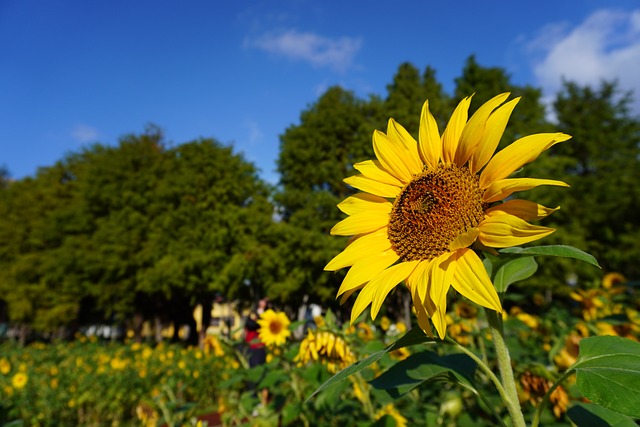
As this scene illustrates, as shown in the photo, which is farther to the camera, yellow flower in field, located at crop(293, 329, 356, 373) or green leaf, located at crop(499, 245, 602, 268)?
yellow flower in field, located at crop(293, 329, 356, 373)

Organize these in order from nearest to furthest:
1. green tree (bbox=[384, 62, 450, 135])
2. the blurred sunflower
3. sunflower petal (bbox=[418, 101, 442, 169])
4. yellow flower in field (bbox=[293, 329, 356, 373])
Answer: sunflower petal (bbox=[418, 101, 442, 169]) → the blurred sunflower → yellow flower in field (bbox=[293, 329, 356, 373]) → green tree (bbox=[384, 62, 450, 135])

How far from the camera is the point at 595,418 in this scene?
924 mm

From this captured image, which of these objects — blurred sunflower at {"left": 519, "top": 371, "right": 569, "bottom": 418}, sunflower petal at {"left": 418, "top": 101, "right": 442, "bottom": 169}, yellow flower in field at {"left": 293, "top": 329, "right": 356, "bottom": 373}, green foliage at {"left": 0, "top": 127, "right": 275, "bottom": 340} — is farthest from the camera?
green foliage at {"left": 0, "top": 127, "right": 275, "bottom": 340}

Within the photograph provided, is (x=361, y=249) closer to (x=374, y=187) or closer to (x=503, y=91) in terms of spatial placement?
(x=374, y=187)

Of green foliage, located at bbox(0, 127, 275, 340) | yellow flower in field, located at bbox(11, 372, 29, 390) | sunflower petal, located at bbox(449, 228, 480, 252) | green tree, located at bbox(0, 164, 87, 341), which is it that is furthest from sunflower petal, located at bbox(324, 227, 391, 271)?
green tree, located at bbox(0, 164, 87, 341)

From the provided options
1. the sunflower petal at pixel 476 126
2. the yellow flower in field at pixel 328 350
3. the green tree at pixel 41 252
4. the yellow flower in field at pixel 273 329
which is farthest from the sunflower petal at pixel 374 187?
the green tree at pixel 41 252

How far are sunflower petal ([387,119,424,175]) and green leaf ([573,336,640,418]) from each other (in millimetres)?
519

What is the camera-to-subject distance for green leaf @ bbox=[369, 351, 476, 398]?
905 millimetres

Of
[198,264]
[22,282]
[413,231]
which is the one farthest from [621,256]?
[22,282]

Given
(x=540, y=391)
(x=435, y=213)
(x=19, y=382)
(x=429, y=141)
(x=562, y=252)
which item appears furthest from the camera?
(x=19, y=382)

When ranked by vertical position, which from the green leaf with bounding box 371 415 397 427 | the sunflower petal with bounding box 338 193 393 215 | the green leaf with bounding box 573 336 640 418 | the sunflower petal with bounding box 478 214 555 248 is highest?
the sunflower petal with bounding box 338 193 393 215

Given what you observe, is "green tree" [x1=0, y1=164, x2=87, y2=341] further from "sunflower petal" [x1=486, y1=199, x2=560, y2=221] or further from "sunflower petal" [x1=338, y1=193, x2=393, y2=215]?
"sunflower petal" [x1=486, y1=199, x2=560, y2=221]

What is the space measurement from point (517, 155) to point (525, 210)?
108 millimetres

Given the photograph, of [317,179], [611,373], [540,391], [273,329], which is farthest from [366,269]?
[317,179]
